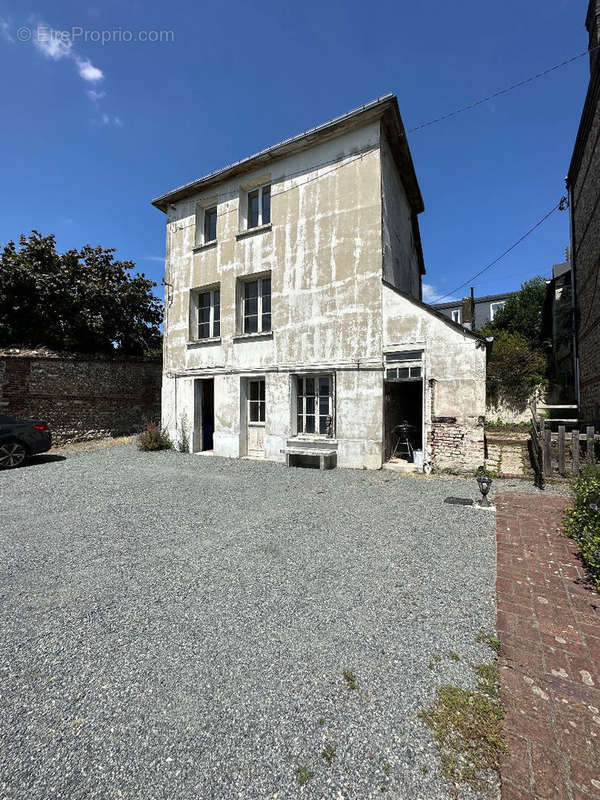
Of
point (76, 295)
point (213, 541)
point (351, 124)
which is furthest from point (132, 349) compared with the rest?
point (213, 541)

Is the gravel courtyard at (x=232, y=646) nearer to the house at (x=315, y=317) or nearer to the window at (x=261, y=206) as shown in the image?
the house at (x=315, y=317)

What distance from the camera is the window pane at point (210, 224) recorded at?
38.2ft

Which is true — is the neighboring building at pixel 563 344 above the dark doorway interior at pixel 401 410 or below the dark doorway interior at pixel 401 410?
above

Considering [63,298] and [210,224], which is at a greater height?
[210,224]

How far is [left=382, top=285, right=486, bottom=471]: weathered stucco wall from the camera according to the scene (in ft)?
24.0

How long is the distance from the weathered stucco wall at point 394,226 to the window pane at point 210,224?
6008 mm

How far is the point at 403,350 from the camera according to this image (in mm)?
8016

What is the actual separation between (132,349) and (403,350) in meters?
12.6

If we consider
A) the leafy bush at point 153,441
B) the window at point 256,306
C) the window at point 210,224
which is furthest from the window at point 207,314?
the leafy bush at point 153,441

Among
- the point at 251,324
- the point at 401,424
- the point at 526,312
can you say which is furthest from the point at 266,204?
the point at 526,312

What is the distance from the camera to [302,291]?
9.33 meters

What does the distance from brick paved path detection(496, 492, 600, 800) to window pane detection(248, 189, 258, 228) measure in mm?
10876

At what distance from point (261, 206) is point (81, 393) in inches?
374

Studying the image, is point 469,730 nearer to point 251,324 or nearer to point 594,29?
point 251,324
